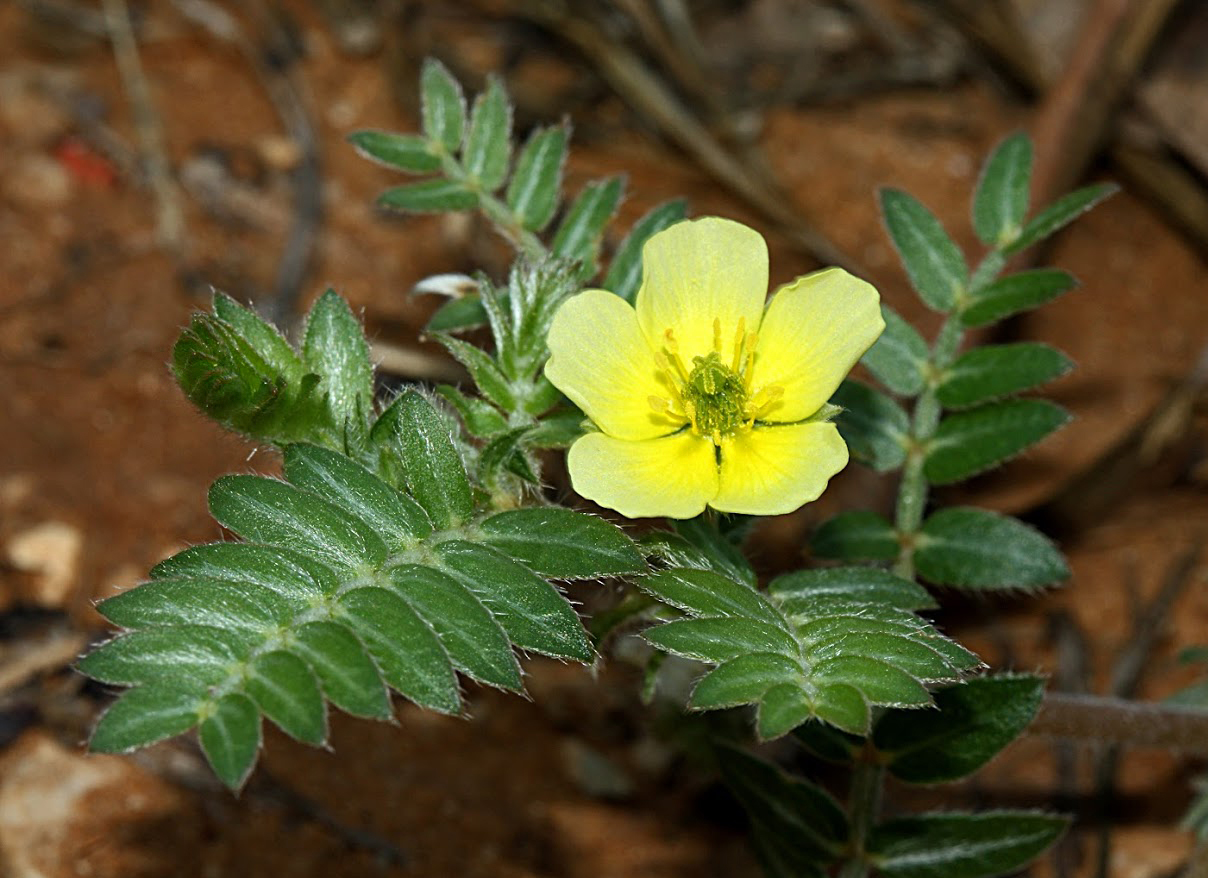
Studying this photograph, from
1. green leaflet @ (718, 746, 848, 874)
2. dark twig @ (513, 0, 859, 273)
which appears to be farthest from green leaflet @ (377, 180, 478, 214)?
dark twig @ (513, 0, 859, 273)

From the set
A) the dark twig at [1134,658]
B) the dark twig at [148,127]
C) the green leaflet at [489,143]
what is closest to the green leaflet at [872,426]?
the green leaflet at [489,143]

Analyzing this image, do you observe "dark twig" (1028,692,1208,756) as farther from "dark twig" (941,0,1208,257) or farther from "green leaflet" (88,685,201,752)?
"dark twig" (941,0,1208,257)

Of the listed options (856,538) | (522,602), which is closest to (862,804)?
(856,538)

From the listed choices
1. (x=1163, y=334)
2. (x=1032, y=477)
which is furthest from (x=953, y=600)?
(x=1163, y=334)

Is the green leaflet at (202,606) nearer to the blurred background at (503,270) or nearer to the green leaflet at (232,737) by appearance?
the green leaflet at (232,737)

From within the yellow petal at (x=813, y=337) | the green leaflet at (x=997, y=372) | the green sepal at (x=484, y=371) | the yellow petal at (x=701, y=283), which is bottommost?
the green sepal at (x=484, y=371)

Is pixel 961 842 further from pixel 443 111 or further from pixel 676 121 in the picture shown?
pixel 676 121
